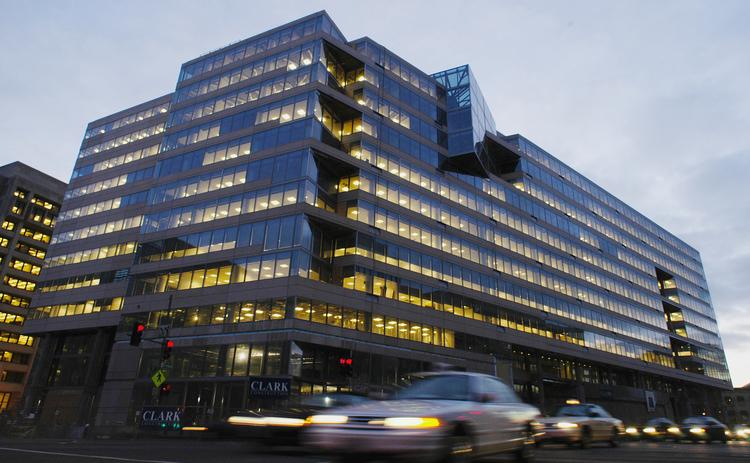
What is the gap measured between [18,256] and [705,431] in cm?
9965

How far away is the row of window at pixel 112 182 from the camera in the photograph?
5703cm

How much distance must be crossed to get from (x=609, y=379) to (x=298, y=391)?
52214mm

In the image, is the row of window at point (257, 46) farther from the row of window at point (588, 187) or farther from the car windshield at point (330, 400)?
the car windshield at point (330, 400)

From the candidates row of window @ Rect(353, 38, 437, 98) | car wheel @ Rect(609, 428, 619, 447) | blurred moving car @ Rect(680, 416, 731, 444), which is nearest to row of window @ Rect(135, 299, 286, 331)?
car wheel @ Rect(609, 428, 619, 447)

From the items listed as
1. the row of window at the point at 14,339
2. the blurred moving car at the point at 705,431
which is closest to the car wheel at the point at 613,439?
the blurred moving car at the point at 705,431

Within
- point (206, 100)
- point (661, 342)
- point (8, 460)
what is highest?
point (206, 100)

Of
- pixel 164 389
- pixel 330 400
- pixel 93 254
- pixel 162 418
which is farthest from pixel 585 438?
pixel 93 254

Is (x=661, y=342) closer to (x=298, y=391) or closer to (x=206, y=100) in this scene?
(x=298, y=391)

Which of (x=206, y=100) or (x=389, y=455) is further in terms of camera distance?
(x=206, y=100)

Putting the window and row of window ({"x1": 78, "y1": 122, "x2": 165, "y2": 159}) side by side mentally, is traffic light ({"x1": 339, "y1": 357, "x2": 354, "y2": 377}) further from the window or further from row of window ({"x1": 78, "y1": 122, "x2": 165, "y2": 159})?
the window

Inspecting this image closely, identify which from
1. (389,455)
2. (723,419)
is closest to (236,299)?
(389,455)

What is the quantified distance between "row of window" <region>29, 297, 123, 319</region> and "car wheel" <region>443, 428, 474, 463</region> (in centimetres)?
5095

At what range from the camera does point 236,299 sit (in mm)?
38969

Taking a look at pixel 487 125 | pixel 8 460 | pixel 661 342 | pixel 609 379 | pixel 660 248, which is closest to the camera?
pixel 8 460
